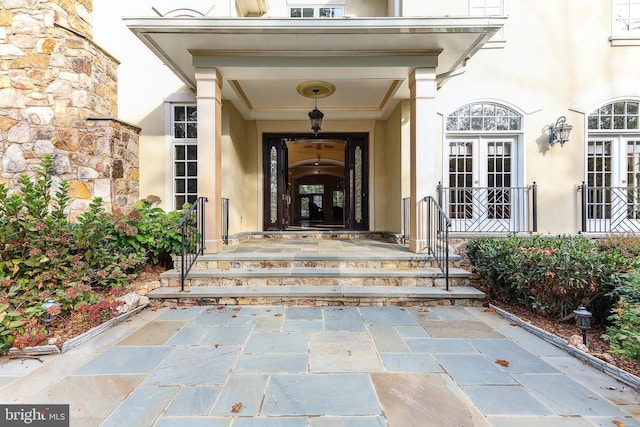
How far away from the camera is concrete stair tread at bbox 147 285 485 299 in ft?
11.1

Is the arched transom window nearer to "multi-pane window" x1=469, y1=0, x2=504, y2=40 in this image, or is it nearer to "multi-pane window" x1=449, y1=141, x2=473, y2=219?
"multi-pane window" x1=449, y1=141, x2=473, y2=219

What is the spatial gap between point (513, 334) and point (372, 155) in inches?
193

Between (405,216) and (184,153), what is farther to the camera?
(184,153)

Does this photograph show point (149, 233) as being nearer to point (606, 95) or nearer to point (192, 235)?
point (192, 235)

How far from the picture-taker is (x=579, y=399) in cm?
171

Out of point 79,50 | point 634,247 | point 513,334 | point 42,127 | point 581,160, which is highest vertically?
point 79,50

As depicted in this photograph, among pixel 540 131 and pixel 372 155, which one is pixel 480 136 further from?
pixel 372 155

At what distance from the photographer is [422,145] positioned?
14.1 ft

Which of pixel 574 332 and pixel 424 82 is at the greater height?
pixel 424 82

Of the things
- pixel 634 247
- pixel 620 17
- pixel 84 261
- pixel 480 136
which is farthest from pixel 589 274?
pixel 620 17

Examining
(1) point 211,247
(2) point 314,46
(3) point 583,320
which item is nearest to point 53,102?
(1) point 211,247

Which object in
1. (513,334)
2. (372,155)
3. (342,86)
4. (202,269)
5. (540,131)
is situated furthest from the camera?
(372,155)

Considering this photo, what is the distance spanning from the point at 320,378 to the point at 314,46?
3984 millimetres

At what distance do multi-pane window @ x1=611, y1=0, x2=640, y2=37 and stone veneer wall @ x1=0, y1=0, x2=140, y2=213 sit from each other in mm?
9482
